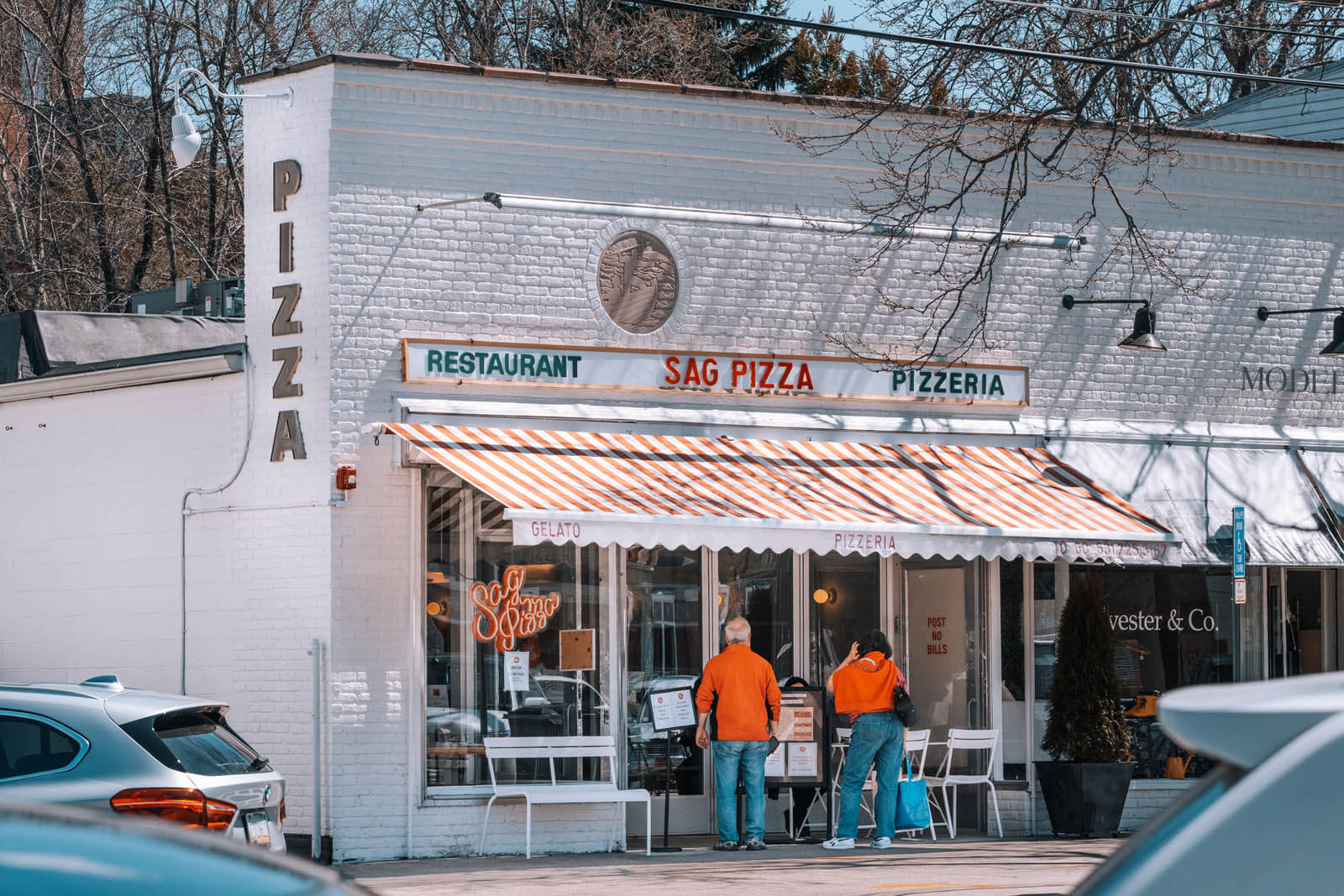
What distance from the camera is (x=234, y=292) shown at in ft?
63.2

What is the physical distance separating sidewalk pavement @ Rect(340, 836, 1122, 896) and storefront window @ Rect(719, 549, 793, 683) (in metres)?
1.69

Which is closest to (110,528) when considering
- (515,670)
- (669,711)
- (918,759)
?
(515,670)

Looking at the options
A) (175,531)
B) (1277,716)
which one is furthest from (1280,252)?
(1277,716)

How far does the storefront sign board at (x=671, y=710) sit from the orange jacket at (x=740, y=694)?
54 cm

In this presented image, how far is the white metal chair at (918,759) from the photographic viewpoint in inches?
567

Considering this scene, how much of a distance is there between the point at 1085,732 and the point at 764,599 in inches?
118

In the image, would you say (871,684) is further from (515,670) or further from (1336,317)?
(1336,317)

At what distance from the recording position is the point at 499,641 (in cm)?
1341

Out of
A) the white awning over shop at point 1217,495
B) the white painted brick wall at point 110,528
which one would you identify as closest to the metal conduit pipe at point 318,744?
the white painted brick wall at point 110,528

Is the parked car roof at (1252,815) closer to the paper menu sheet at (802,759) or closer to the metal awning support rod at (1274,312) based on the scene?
the paper menu sheet at (802,759)

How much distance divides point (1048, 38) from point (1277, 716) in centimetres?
1190

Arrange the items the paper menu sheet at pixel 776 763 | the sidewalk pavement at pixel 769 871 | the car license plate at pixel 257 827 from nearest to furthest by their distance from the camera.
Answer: the car license plate at pixel 257 827 → the sidewalk pavement at pixel 769 871 → the paper menu sheet at pixel 776 763

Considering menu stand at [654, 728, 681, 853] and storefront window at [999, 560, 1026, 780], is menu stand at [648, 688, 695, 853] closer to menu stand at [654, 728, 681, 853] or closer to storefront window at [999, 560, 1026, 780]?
menu stand at [654, 728, 681, 853]

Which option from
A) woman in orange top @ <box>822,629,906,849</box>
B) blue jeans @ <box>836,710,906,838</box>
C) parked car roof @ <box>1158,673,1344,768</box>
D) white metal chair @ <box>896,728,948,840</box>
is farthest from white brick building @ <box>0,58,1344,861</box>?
parked car roof @ <box>1158,673,1344,768</box>
